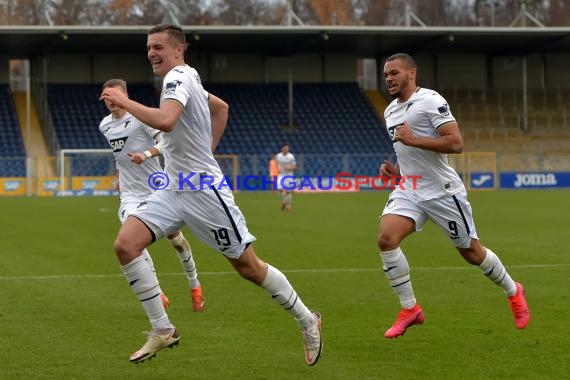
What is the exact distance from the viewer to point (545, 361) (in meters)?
7.22

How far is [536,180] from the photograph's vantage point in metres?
48.7

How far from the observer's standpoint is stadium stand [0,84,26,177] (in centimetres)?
4484

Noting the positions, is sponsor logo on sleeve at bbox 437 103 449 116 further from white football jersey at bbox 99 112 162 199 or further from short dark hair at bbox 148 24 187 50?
white football jersey at bbox 99 112 162 199

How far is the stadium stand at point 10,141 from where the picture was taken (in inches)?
1766

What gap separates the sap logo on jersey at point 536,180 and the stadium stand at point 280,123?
6.30 m

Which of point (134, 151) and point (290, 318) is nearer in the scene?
point (290, 318)

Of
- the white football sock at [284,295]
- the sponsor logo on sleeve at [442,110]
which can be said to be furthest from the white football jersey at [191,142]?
the sponsor logo on sleeve at [442,110]

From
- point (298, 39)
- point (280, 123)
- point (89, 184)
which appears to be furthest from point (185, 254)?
point (280, 123)

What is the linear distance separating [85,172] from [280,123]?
36.2 ft

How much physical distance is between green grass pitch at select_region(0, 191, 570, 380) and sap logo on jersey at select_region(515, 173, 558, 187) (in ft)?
101

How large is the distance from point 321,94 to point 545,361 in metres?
47.7

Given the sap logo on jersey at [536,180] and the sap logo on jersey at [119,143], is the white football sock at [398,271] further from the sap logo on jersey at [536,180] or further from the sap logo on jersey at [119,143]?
the sap logo on jersey at [536,180]

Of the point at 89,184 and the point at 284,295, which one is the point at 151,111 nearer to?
the point at 284,295

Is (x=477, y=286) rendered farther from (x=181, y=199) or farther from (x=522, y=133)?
(x=522, y=133)
